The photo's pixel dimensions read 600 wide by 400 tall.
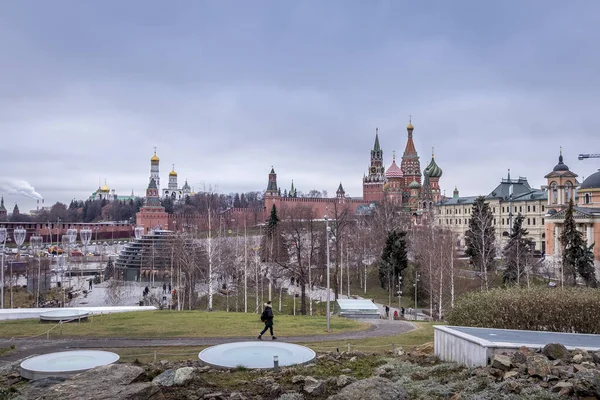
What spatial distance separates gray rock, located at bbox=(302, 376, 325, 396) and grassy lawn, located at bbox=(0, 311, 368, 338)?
8115 mm

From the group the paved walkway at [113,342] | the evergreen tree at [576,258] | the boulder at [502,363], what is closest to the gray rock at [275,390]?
the boulder at [502,363]

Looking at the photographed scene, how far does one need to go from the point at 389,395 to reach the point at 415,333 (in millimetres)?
10494

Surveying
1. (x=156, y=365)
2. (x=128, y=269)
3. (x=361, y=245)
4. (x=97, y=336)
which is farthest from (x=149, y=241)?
(x=156, y=365)

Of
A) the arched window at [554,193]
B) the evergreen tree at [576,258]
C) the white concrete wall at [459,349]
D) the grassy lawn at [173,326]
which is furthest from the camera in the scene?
the arched window at [554,193]

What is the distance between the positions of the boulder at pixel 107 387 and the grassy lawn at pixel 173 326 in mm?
7518

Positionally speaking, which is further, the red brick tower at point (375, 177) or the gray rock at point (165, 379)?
the red brick tower at point (375, 177)

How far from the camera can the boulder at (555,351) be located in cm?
887

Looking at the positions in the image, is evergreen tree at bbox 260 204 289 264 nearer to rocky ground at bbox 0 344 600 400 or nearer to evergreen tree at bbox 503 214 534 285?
evergreen tree at bbox 503 214 534 285

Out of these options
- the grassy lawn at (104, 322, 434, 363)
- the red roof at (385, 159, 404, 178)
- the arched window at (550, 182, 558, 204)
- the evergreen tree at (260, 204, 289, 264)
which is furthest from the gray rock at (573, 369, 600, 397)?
the red roof at (385, 159, 404, 178)

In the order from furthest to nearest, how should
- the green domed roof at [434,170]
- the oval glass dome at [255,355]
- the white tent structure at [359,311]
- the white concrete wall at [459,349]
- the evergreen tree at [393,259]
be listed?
the green domed roof at [434,170] → the evergreen tree at [393,259] → the white tent structure at [359,311] → the oval glass dome at [255,355] → the white concrete wall at [459,349]

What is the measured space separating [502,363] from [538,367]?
0.58 meters

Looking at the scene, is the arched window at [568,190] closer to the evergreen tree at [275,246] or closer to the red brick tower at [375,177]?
the evergreen tree at [275,246]

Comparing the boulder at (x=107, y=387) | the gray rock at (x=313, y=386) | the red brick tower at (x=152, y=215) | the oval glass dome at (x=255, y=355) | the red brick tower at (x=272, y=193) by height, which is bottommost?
the oval glass dome at (x=255, y=355)

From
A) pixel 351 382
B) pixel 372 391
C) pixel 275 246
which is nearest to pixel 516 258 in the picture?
pixel 275 246
